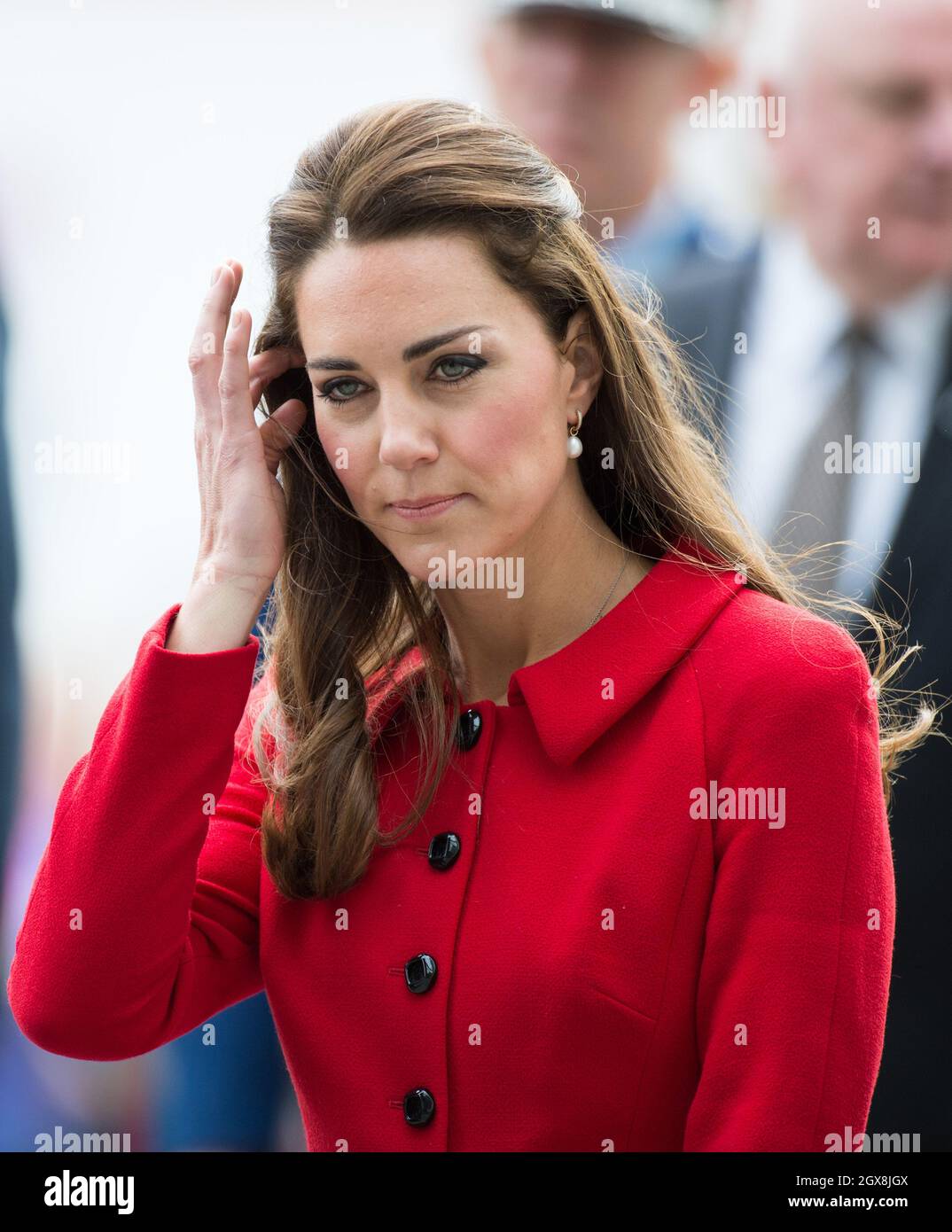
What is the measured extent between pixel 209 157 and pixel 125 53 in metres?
0.22

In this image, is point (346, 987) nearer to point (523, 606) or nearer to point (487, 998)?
point (487, 998)

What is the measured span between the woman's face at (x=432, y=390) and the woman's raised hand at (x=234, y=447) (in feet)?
0.42

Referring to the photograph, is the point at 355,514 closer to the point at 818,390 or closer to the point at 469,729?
the point at 469,729

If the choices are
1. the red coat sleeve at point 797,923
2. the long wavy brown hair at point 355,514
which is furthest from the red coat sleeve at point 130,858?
the red coat sleeve at point 797,923

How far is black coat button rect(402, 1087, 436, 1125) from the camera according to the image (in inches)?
52.9

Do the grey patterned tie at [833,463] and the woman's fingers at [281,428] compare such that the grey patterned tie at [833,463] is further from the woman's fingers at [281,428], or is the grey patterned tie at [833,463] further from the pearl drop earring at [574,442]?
the woman's fingers at [281,428]

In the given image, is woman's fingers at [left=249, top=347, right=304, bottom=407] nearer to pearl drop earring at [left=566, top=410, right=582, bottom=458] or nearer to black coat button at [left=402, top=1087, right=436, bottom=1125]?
pearl drop earring at [left=566, top=410, right=582, bottom=458]

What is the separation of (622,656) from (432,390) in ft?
1.06

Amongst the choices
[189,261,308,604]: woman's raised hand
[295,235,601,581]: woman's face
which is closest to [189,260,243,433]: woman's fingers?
[189,261,308,604]: woman's raised hand

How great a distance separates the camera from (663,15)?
7.07 feet

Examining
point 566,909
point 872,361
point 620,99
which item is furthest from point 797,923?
point 620,99

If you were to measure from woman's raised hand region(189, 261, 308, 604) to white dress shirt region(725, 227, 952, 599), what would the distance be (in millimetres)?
836

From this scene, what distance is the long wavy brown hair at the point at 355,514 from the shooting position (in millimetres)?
1385

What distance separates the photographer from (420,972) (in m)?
1.36
